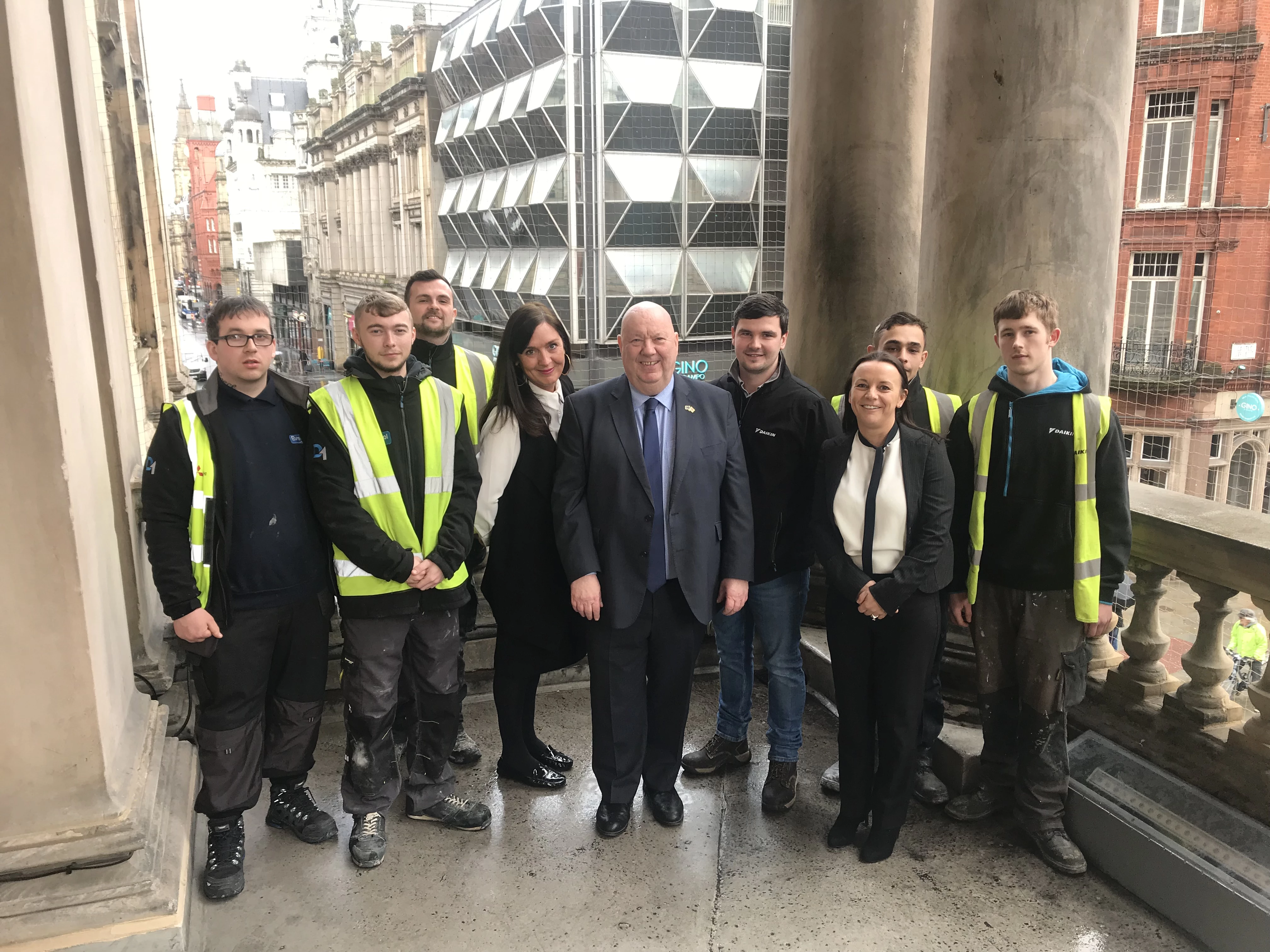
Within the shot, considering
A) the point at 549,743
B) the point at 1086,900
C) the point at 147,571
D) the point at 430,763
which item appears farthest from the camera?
the point at 549,743

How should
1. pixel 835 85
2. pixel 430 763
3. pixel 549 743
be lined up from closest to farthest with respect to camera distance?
pixel 430 763, pixel 549 743, pixel 835 85

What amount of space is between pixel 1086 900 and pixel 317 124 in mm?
13837

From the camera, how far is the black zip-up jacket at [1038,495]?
2250 millimetres

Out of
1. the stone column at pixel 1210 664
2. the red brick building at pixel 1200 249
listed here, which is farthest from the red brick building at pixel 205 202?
the red brick building at pixel 1200 249

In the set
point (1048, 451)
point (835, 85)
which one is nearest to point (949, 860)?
point (1048, 451)

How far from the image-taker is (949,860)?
2.45 meters

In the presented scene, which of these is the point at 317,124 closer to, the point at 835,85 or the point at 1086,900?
the point at 835,85

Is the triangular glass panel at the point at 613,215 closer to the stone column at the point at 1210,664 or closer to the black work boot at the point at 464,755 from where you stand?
the black work boot at the point at 464,755

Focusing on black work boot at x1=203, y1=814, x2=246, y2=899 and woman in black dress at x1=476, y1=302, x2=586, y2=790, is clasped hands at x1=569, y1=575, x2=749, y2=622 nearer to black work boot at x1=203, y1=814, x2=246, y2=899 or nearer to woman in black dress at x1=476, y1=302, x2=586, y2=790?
woman in black dress at x1=476, y1=302, x2=586, y2=790

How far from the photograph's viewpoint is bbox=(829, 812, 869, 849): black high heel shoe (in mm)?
2512

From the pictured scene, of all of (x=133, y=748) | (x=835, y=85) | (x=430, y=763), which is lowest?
(x=430, y=763)

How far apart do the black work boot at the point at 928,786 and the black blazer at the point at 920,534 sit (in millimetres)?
704

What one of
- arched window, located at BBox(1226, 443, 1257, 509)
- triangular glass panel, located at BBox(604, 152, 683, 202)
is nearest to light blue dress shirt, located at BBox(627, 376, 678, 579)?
arched window, located at BBox(1226, 443, 1257, 509)

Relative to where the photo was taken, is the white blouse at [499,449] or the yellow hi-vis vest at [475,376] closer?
the white blouse at [499,449]
